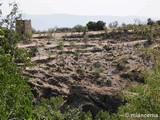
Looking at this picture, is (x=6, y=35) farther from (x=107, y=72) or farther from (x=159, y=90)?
(x=107, y=72)

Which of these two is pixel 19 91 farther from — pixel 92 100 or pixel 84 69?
pixel 84 69

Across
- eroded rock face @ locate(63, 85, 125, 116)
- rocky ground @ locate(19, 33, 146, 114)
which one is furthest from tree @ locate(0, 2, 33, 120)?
eroded rock face @ locate(63, 85, 125, 116)

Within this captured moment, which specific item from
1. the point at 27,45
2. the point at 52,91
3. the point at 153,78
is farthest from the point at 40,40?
the point at 153,78

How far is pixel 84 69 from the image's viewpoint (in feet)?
219

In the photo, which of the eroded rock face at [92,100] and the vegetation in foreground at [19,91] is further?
the eroded rock face at [92,100]

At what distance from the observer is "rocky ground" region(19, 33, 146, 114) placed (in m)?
59.4

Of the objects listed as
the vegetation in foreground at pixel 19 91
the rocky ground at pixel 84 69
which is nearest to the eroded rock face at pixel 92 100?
the rocky ground at pixel 84 69

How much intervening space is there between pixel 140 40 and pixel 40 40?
2054cm

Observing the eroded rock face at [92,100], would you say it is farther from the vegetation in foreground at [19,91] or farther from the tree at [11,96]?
the tree at [11,96]

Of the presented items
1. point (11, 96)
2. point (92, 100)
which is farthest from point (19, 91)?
point (92, 100)

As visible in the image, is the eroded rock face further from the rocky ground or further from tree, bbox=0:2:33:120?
tree, bbox=0:2:33:120

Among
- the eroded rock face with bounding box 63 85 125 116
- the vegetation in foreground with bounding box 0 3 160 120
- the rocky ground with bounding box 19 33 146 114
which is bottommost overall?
the eroded rock face with bounding box 63 85 125 116

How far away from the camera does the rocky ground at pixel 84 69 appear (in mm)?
59406

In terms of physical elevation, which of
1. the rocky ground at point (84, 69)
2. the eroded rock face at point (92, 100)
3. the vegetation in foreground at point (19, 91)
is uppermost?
the vegetation in foreground at point (19, 91)
